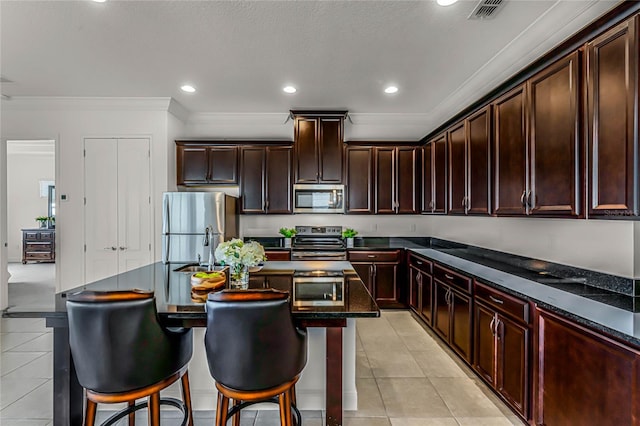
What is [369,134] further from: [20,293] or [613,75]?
[20,293]

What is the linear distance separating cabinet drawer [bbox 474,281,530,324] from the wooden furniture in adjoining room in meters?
9.95

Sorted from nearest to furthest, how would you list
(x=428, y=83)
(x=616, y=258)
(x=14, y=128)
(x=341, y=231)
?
(x=616, y=258), (x=428, y=83), (x=14, y=128), (x=341, y=231)

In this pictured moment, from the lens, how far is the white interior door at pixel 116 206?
442 centimetres

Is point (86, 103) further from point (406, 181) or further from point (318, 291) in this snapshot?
point (406, 181)

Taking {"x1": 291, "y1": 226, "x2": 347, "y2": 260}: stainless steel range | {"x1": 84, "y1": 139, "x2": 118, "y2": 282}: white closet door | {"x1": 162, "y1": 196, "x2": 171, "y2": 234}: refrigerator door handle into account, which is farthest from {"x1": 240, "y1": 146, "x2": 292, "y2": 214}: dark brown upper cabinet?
{"x1": 84, "y1": 139, "x2": 118, "y2": 282}: white closet door

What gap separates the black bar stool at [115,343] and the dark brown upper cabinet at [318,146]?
11.3ft

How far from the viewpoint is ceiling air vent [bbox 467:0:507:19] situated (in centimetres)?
227

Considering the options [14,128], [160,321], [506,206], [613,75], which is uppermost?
[14,128]

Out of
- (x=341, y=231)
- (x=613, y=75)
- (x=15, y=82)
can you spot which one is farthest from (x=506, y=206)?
(x=15, y=82)

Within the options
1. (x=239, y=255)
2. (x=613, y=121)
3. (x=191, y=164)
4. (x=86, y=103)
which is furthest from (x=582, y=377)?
(x=86, y=103)

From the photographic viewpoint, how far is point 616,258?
6.79ft

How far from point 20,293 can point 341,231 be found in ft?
17.5

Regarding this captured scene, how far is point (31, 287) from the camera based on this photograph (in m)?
5.82

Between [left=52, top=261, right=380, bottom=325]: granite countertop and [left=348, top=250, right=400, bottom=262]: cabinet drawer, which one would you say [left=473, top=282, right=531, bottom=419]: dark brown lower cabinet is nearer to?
[left=52, top=261, right=380, bottom=325]: granite countertop
